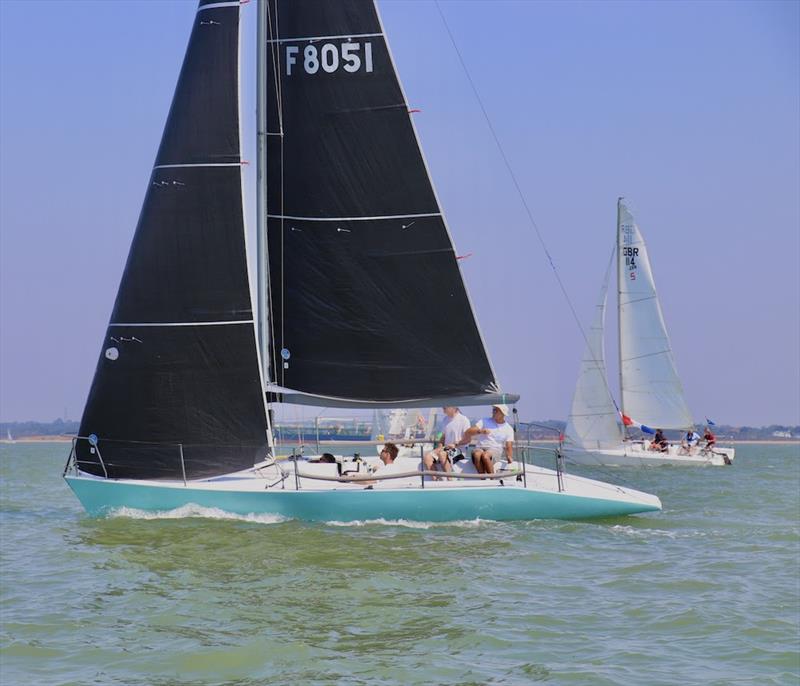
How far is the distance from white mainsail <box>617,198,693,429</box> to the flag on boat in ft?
0.57

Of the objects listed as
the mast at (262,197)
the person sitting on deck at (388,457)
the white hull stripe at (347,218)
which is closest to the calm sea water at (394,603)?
the person sitting on deck at (388,457)

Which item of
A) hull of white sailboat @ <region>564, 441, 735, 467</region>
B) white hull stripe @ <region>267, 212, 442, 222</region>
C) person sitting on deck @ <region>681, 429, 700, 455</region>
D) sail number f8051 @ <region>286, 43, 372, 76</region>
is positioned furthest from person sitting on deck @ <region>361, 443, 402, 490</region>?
person sitting on deck @ <region>681, 429, 700, 455</region>

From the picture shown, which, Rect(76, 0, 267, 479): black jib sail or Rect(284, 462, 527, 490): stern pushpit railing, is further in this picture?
Rect(76, 0, 267, 479): black jib sail

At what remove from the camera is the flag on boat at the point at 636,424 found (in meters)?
44.4

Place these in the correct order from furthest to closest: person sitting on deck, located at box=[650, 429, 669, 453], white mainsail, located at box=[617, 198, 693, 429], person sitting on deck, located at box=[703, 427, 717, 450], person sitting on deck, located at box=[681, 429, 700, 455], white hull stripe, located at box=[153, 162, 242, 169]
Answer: person sitting on deck, located at box=[703, 427, 717, 450] → white mainsail, located at box=[617, 198, 693, 429] → person sitting on deck, located at box=[681, 429, 700, 455] → person sitting on deck, located at box=[650, 429, 669, 453] → white hull stripe, located at box=[153, 162, 242, 169]

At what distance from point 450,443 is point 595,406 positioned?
27487 mm

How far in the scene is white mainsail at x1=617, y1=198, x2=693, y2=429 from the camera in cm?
4406

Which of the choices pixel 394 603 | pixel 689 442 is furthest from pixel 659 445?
pixel 394 603

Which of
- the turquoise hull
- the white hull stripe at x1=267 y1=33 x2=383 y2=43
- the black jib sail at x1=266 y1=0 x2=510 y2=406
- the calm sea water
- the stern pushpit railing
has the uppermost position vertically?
the white hull stripe at x1=267 y1=33 x2=383 y2=43

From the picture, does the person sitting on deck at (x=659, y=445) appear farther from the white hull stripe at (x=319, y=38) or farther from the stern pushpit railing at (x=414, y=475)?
the white hull stripe at (x=319, y=38)

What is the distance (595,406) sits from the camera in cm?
4250

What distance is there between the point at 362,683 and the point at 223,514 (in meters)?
7.80

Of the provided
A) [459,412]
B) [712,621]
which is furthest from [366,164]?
[712,621]

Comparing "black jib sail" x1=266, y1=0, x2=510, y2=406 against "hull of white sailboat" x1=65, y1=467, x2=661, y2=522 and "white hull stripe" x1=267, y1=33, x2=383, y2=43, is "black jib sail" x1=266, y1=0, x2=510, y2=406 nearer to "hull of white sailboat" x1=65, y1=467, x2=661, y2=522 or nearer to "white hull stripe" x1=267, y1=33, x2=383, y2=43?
"white hull stripe" x1=267, y1=33, x2=383, y2=43
